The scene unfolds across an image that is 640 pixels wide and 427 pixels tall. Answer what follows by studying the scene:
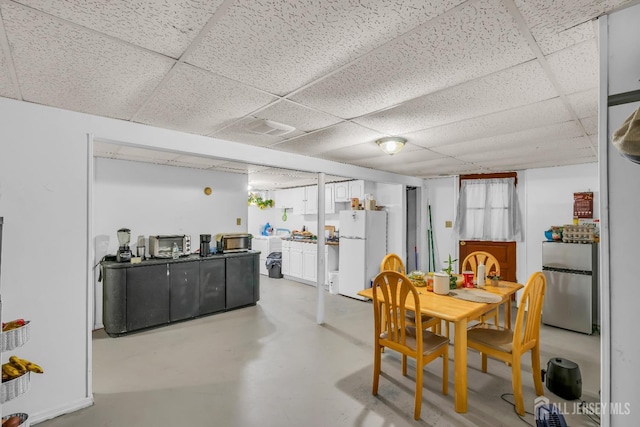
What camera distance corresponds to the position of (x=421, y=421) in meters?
2.20

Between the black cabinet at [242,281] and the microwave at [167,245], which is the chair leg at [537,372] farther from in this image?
the microwave at [167,245]

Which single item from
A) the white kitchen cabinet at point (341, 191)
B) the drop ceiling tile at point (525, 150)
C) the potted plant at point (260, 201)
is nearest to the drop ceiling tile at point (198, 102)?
the drop ceiling tile at point (525, 150)

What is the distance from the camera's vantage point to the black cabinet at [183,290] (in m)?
4.25

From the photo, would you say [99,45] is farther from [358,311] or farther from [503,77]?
[358,311]

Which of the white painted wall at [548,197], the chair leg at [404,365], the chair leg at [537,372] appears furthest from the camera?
the white painted wall at [548,197]

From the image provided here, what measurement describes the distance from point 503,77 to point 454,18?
760 millimetres

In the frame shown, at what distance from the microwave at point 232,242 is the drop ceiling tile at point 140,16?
3843mm

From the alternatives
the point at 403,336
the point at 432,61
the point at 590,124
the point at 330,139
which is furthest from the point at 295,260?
the point at 432,61

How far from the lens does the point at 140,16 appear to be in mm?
1269

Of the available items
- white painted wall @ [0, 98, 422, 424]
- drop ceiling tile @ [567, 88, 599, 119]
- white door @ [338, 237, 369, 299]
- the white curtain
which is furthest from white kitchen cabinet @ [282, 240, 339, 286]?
drop ceiling tile @ [567, 88, 599, 119]

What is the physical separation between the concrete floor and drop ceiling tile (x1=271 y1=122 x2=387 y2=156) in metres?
2.33

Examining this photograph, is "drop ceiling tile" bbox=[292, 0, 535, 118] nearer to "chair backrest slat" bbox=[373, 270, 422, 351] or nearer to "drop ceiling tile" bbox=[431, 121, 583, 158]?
"chair backrest slat" bbox=[373, 270, 422, 351]

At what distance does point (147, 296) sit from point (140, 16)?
3684 mm

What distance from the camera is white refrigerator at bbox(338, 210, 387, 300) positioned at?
5.37 m
